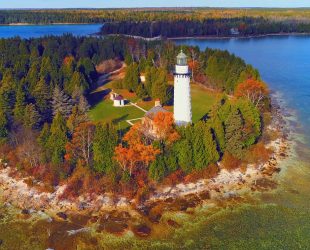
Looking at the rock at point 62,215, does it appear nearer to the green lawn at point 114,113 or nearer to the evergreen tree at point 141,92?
the green lawn at point 114,113

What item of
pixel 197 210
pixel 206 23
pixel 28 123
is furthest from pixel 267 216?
pixel 206 23

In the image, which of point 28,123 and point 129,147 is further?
point 28,123

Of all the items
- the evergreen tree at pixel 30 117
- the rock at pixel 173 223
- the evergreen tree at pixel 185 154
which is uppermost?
the evergreen tree at pixel 30 117

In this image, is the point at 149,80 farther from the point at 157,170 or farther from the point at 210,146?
the point at 157,170

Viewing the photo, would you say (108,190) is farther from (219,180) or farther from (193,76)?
(193,76)

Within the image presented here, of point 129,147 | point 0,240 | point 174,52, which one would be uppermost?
point 174,52

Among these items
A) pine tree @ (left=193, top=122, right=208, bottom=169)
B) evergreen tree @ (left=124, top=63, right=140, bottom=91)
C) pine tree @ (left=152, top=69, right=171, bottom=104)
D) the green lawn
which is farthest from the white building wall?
evergreen tree @ (left=124, top=63, right=140, bottom=91)

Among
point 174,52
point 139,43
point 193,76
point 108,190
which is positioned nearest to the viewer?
point 108,190

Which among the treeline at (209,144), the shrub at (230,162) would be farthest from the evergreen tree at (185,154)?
the shrub at (230,162)
